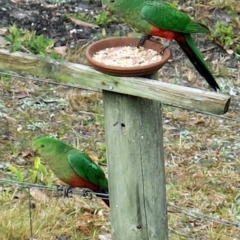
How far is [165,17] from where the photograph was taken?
325 cm

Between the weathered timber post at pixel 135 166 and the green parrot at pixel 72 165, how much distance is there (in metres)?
0.42

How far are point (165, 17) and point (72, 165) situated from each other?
796 mm

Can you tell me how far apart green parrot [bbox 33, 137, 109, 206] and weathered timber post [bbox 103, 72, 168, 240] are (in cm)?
42

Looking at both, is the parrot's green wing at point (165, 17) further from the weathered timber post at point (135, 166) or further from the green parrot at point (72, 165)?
the weathered timber post at point (135, 166)

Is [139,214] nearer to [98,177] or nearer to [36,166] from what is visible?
[98,177]

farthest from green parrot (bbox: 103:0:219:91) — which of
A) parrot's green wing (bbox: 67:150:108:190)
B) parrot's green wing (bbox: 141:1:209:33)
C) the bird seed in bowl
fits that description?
parrot's green wing (bbox: 67:150:108:190)

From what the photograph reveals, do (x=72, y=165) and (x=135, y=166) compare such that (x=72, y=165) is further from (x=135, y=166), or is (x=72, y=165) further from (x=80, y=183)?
(x=135, y=166)

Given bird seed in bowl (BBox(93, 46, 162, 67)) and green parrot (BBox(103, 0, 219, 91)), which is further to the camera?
green parrot (BBox(103, 0, 219, 91))

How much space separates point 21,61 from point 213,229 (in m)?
1.82

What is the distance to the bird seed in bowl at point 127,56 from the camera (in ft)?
8.45

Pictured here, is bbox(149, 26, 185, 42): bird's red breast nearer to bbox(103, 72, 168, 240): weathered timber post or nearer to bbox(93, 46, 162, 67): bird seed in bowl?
bbox(93, 46, 162, 67): bird seed in bowl

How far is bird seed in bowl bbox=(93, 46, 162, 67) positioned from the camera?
2.57m

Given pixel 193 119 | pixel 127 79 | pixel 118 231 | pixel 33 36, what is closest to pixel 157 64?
pixel 127 79

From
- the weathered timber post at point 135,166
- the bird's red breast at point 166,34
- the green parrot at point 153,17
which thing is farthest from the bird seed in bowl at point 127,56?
the bird's red breast at point 166,34
